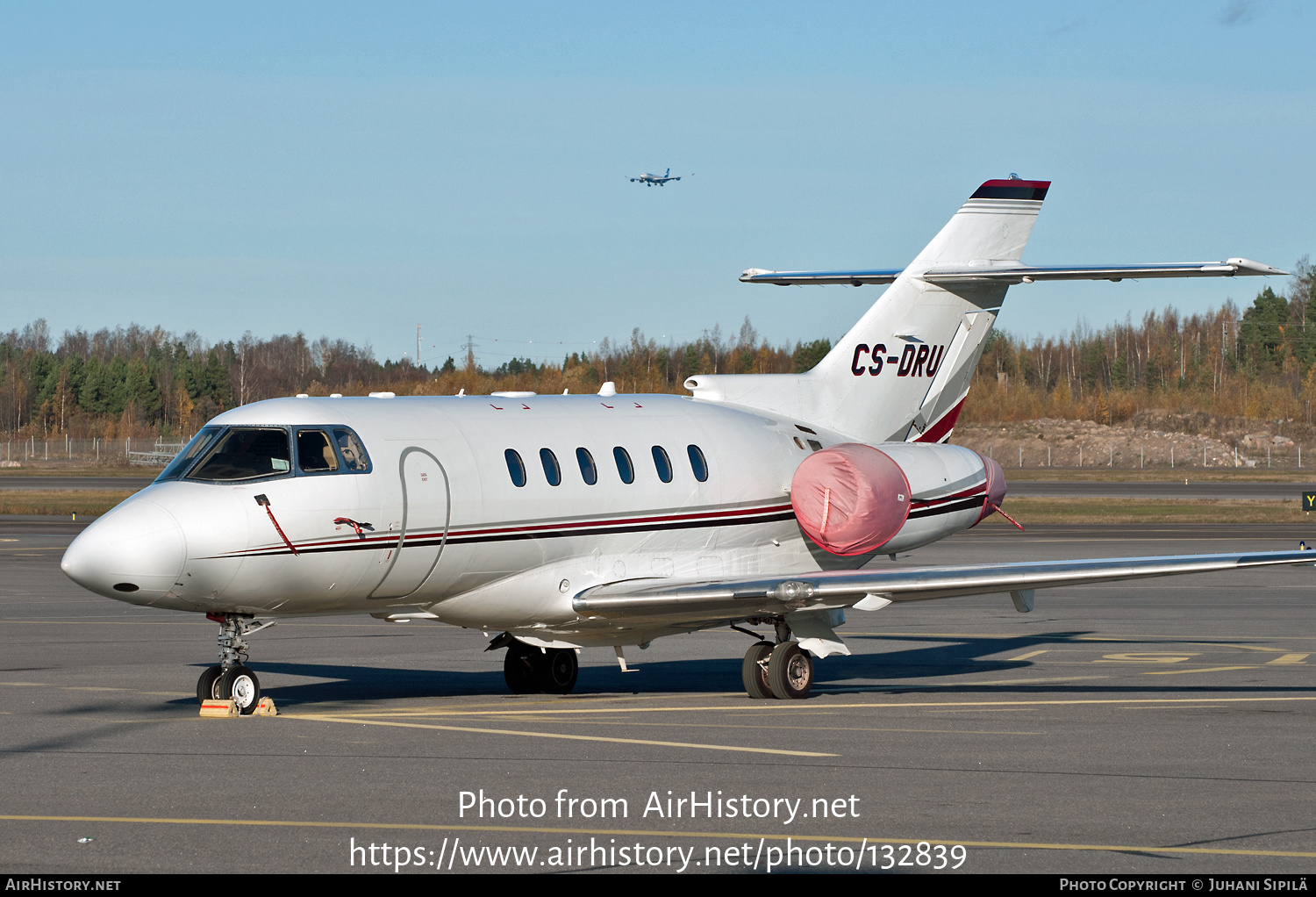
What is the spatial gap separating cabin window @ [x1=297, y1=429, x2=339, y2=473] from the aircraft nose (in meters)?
1.51

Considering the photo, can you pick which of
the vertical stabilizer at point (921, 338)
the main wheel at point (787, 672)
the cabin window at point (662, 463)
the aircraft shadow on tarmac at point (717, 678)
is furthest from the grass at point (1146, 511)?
the main wheel at point (787, 672)

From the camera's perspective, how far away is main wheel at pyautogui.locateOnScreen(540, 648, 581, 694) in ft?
61.6

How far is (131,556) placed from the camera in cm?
1464

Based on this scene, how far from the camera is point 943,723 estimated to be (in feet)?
51.1

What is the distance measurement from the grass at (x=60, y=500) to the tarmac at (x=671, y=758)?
40.2 metres

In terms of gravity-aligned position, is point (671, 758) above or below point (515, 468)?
below

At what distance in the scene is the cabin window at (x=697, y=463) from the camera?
19.2 metres

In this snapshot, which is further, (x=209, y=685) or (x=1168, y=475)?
(x=1168, y=475)

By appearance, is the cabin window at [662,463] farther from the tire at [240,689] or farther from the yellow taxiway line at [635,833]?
the yellow taxiway line at [635,833]

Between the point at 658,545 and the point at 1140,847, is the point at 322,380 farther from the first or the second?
the point at 1140,847

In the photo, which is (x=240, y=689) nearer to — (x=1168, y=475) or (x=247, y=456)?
(x=247, y=456)

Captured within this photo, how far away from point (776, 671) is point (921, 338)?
6716 millimetres

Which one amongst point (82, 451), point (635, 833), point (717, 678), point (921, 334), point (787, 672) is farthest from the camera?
point (82, 451)

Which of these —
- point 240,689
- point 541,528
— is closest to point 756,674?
point 541,528
